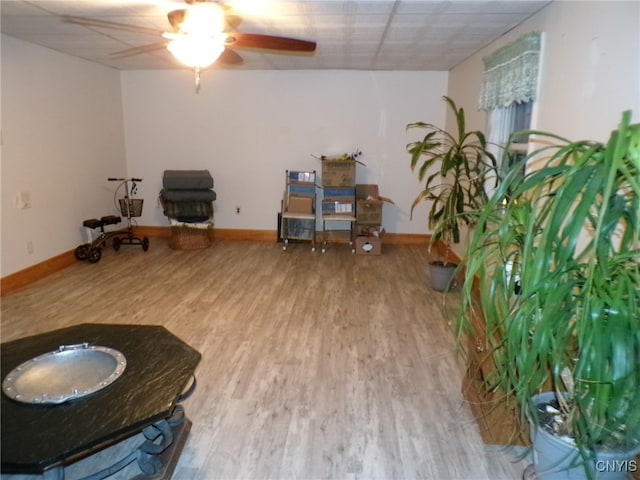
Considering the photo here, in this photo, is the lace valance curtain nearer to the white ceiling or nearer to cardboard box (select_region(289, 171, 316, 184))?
the white ceiling

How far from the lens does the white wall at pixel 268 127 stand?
18.3ft

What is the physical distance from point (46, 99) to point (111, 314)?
7.99 ft

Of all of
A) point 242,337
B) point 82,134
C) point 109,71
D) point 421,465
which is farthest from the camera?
point 109,71

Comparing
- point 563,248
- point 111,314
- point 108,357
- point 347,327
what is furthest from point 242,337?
point 563,248

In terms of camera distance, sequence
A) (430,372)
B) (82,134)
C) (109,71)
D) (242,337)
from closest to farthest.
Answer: (430,372)
(242,337)
(82,134)
(109,71)

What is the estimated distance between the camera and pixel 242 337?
3.15 m

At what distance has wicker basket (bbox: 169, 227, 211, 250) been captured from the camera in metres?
5.48

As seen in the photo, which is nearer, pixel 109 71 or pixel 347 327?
pixel 347 327

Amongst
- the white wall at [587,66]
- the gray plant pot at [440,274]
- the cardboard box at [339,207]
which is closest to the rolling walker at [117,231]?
the cardboard box at [339,207]

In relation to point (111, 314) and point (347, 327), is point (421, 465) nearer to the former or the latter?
point (347, 327)

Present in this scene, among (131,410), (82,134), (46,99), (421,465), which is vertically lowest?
(421,465)

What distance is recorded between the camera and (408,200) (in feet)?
19.0

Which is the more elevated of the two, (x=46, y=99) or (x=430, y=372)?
(x=46, y=99)

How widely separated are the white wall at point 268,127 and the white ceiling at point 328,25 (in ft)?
2.55
